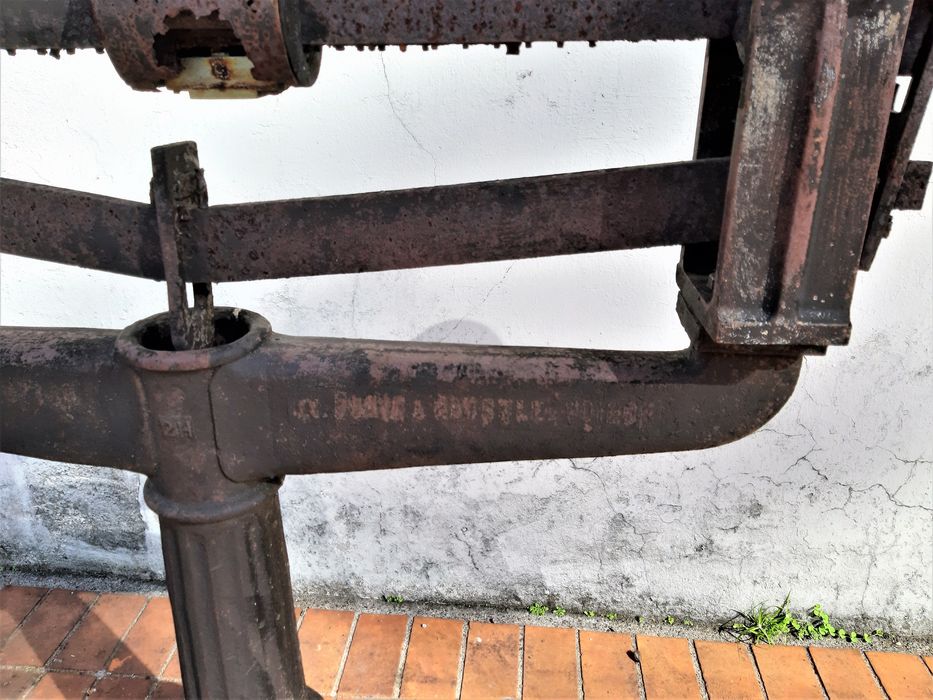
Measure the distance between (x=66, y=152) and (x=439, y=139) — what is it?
3.51ft

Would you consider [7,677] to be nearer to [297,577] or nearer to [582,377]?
[297,577]

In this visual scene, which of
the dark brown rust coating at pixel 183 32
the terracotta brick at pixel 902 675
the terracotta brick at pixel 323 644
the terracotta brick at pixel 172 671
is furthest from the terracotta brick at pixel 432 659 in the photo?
the dark brown rust coating at pixel 183 32

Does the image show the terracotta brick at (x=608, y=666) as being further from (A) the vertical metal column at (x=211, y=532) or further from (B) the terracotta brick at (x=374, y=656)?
(A) the vertical metal column at (x=211, y=532)

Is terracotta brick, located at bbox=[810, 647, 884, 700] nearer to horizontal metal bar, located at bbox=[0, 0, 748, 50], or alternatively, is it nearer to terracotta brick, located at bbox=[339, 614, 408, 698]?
terracotta brick, located at bbox=[339, 614, 408, 698]

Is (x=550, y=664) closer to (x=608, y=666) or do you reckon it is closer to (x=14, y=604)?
(x=608, y=666)

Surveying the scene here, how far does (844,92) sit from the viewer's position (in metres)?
0.85

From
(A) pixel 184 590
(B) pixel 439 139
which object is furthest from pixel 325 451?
Result: (B) pixel 439 139

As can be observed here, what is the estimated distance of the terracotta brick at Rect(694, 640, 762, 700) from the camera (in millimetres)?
2303

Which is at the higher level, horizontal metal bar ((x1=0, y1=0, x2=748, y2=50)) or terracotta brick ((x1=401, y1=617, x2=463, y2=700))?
horizontal metal bar ((x1=0, y1=0, x2=748, y2=50))

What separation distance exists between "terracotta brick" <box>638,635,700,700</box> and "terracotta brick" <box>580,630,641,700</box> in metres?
0.04

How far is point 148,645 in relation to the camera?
8.25 ft

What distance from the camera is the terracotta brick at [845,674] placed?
2.32 meters

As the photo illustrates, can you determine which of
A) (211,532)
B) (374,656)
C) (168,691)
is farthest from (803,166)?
(168,691)

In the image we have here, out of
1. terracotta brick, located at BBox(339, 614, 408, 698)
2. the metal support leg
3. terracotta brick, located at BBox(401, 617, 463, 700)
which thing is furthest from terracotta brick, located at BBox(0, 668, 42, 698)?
the metal support leg
